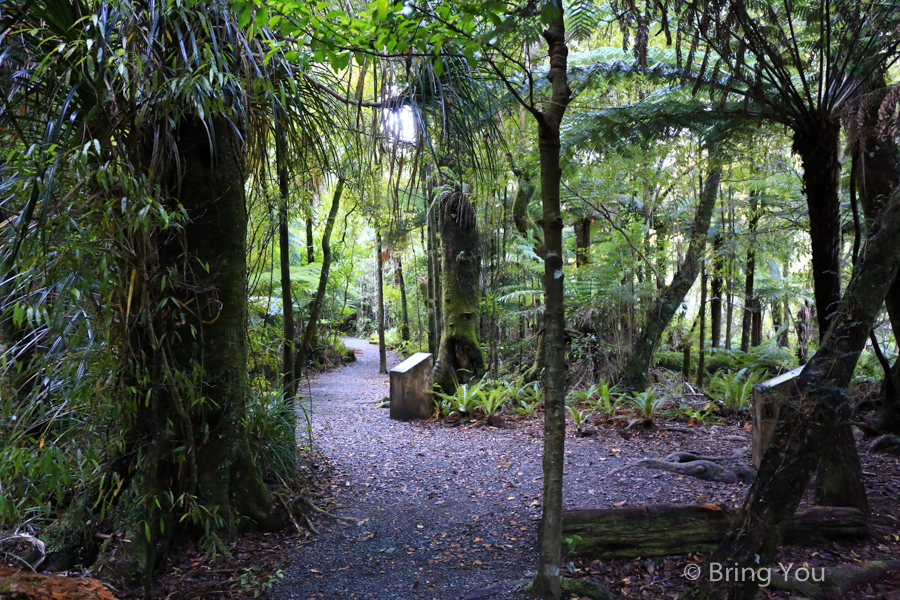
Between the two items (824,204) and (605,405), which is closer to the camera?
(824,204)

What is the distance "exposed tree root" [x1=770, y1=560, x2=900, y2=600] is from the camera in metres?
2.78

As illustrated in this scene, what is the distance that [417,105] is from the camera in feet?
10.6

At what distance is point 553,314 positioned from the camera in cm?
251

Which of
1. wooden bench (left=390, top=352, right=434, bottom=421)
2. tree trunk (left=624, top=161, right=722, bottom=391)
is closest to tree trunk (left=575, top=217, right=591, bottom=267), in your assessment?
tree trunk (left=624, top=161, right=722, bottom=391)

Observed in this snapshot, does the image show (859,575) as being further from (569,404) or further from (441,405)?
(441,405)

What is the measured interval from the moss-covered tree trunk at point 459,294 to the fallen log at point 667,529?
460 cm

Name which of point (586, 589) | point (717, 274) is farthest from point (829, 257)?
point (717, 274)

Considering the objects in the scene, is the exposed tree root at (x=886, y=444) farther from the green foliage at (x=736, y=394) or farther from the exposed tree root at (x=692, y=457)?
the green foliage at (x=736, y=394)

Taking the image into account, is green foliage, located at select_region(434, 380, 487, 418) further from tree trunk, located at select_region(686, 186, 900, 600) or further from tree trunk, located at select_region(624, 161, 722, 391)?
tree trunk, located at select_region(686, 186, 900, 600)

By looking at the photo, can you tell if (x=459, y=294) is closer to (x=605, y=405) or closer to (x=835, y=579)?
(x=605, y=405)

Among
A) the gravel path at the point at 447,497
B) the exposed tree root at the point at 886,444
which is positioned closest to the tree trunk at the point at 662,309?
the gravel path at the point at 447,497

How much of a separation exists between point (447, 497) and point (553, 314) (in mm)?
2432

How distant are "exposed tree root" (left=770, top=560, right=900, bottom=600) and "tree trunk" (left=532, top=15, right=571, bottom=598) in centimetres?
137

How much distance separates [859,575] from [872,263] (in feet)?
5.72
